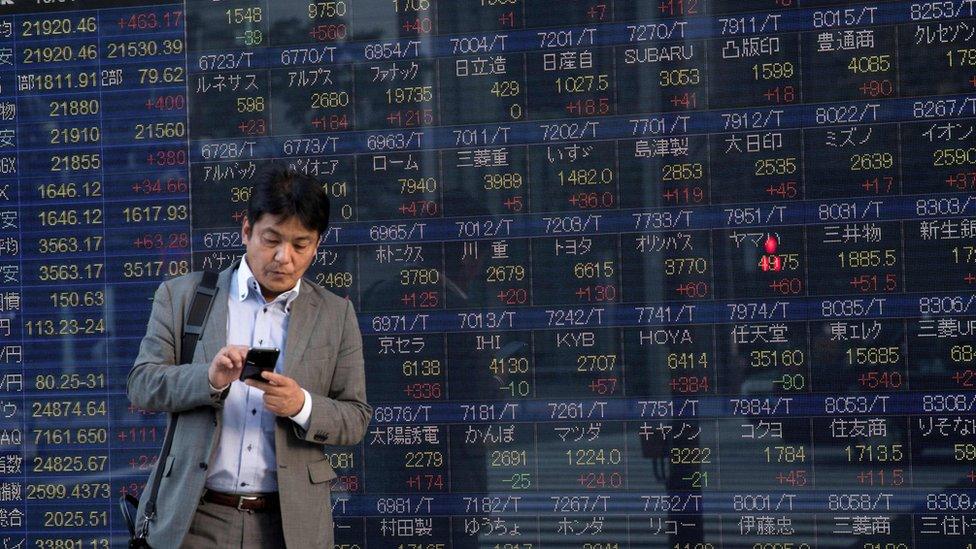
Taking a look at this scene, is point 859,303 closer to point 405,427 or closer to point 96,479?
point 405,427

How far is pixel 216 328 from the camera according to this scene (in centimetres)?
386

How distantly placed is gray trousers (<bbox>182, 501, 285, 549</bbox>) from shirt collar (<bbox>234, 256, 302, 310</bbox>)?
0.63m

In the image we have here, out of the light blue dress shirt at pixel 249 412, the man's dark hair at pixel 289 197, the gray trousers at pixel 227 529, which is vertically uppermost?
the man's dark hair at pixel 289 197

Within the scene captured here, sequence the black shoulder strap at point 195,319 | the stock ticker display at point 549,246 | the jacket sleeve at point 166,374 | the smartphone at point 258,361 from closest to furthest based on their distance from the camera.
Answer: the smartphone at point 258,361
the jacket sleeve at point 166,374
the black shoulder strap at point 195,319
the stock ticker display at point 549,246

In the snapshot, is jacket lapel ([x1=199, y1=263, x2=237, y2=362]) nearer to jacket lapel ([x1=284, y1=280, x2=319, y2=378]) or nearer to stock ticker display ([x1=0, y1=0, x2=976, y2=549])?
jacket lapel ([x1=284, y1=280, x2=319, y2=378])

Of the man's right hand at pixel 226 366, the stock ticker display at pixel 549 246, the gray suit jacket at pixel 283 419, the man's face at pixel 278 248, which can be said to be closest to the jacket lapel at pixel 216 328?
the gray suit jacket at pixel 283 419

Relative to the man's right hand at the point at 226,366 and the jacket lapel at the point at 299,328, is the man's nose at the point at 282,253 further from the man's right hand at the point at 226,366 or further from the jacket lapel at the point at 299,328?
the man's right hand at the point at 226,366

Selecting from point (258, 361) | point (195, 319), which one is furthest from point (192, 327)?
point (258, 361)

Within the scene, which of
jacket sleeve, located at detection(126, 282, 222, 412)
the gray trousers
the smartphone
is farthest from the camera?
the gray trousers

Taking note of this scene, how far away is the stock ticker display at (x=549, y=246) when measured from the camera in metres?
5.27

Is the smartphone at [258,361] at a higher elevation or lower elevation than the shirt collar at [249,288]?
lower

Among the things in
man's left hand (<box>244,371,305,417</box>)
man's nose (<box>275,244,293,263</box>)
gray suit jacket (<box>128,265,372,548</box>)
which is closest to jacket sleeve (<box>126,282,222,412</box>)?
gray suit jacket (<box>128,265,372,548</box>)

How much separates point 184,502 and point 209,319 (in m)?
0.55

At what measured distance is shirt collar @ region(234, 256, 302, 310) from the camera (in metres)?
3.89
